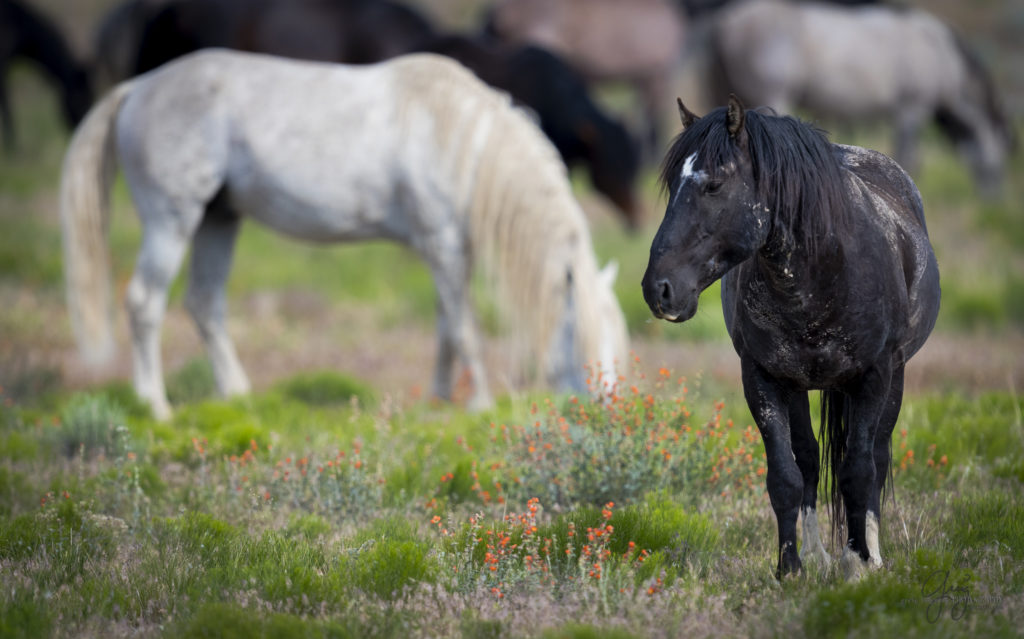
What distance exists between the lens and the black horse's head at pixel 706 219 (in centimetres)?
327

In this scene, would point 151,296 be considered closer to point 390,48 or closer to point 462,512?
point 462,512

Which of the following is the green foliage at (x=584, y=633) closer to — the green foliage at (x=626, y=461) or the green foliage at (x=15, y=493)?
the green foliage at (x=626, y=461)

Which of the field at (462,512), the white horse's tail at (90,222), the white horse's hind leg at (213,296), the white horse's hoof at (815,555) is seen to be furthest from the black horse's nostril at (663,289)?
the white horse's tail at (90,222)

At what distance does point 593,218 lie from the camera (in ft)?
49.4

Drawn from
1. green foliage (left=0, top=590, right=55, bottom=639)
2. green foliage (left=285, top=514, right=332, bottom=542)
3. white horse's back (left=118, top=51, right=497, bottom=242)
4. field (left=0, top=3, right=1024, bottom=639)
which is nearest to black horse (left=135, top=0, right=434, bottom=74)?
white horse's back (left=118, top=51, right=497, bottom=242)

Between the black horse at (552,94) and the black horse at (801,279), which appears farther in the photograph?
the black horse at (552,94)

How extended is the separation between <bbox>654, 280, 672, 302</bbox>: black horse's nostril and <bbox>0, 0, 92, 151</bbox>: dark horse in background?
52.2 ft

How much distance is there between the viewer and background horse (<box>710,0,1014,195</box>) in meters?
13.4

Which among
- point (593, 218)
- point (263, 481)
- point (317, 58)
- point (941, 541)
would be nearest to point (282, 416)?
point (263, 481)

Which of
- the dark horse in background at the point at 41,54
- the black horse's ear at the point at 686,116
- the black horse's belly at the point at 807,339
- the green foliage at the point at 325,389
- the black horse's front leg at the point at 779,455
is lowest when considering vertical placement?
the dark horse in background at the point at 41,54

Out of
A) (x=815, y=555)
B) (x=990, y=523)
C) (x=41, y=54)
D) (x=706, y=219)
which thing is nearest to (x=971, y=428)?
(x=990, y=523)

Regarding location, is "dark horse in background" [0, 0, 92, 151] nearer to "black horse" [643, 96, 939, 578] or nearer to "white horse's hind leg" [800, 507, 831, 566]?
"black horse" [643, 96, 939, 578]

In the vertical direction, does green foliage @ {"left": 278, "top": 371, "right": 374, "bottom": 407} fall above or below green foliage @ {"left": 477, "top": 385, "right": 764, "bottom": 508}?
below

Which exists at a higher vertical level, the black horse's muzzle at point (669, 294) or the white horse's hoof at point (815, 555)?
the black horse's muzzle at point (669, 294)
